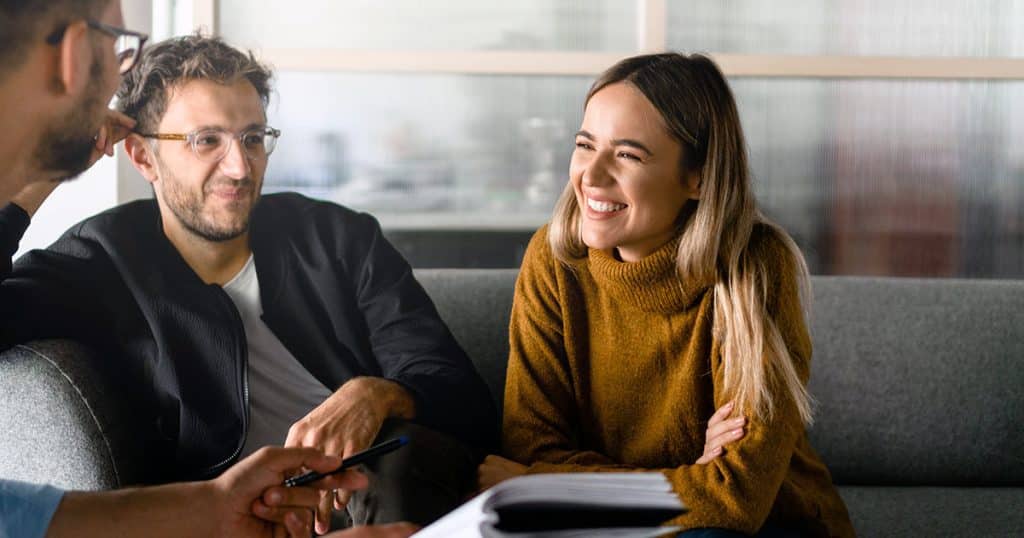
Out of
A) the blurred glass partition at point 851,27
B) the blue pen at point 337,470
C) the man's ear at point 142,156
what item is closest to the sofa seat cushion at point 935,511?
the blurred glass partition at point 851,27

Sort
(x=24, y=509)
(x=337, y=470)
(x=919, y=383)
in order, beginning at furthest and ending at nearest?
1. (x=919, y=383)
2. (x=337, y=470)
3. (x=24, y=509)

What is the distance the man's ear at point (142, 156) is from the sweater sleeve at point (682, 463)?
533 millimetres

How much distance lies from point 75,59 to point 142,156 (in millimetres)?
313

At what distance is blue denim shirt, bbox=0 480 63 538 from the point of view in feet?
2.97

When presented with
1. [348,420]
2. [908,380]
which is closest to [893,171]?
[908,380]

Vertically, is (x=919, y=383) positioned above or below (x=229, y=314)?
below

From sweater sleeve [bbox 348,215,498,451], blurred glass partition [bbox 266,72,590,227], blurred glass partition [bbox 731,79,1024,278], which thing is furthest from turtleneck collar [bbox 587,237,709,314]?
blurred glass partition [bbox 731,79,1024,278]

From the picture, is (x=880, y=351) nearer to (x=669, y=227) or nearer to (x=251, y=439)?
(x=669, y=227)

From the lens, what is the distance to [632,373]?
1374mm

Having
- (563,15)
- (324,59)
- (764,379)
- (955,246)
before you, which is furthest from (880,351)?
(324,59)

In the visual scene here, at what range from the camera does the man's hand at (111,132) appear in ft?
3.92

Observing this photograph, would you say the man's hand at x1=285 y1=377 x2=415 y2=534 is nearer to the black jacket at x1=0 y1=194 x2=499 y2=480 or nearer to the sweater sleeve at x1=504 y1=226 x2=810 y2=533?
the black jacket at x1=0 y1=194 x2=499 y2=480

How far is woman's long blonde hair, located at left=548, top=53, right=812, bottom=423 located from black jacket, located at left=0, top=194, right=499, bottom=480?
381 mm

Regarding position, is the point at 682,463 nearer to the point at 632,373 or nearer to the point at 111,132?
the point at 632,373
